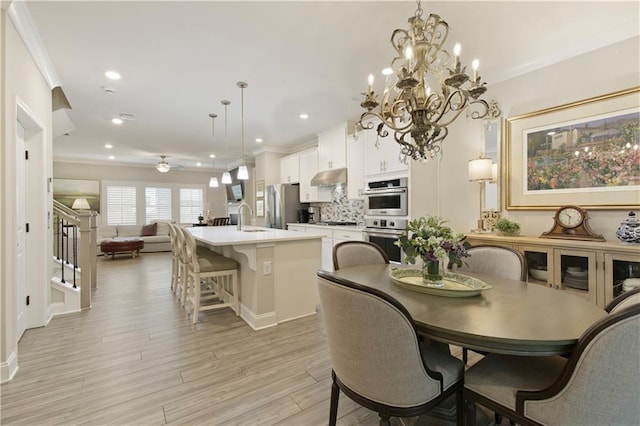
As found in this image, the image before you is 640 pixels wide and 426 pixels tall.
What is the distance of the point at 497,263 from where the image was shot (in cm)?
217

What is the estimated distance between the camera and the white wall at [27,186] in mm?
1992

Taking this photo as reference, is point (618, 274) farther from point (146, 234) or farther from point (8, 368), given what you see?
point (146, 234)

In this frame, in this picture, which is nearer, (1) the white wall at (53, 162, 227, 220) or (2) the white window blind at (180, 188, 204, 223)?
(1) the white wall at (53, 162, 227, 220)

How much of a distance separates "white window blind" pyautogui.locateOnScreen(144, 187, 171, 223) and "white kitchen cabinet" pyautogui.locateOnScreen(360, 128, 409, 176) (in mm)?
7388

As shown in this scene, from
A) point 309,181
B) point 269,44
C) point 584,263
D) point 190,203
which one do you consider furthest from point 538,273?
point 190,203

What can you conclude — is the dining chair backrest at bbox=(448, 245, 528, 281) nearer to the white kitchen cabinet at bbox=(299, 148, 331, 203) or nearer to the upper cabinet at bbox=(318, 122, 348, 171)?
the upper cabinet at bbox=(318, 122, 348, 171)

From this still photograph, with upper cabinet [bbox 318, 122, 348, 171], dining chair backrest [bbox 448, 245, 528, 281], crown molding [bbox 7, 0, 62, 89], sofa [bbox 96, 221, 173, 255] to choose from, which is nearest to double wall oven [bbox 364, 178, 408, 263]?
upper cabinet [bbox 318, 122, 348, 171]

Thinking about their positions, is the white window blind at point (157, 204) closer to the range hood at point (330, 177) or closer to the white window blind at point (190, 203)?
the white window blind at point (190, 203)

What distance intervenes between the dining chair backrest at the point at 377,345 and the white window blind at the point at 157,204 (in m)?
9.29

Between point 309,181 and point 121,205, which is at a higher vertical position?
point 309,181

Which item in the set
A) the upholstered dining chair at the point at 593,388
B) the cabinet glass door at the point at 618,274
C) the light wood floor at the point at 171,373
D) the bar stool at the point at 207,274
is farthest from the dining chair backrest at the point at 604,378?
the bar stool at the point at 207,274

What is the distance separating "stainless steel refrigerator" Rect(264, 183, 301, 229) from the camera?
6.23 meters

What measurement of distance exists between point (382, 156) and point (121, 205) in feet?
26.6

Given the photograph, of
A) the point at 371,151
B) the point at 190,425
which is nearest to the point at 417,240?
the point at 190,425
